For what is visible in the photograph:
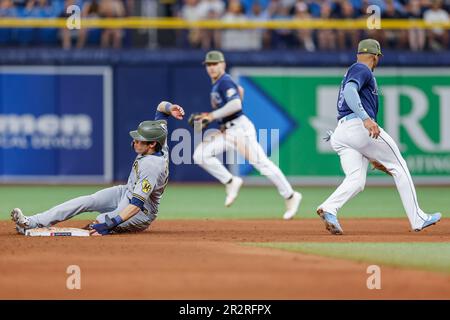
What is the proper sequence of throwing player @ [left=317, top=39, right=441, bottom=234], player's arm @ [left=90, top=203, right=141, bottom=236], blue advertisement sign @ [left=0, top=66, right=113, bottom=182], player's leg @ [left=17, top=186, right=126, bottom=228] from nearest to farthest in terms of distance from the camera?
player's arm @ [left=90, top=203, right=141, bottom=236] → player's leg @ [left=17, top=186, right=126, bottom=228] → throwing player @ [left=317, top=39, right=441, bottom=234] → blue advertisement sign @ [left=0, top=66, right=113, bottom=182]

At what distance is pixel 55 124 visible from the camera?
21641mm

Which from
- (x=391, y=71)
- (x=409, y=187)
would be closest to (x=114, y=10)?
(x=391, y=71)

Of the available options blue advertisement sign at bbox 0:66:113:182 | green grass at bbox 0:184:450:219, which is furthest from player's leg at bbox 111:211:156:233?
blue advertisement sign at bbox 0:66:113:182

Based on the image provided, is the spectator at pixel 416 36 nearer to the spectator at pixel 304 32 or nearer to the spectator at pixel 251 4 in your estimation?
the spectator at pixel 304 32

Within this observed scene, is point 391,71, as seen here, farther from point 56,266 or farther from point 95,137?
point 56,266

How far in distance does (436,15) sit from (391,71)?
1438 millimetres

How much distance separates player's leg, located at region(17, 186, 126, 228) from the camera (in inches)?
439

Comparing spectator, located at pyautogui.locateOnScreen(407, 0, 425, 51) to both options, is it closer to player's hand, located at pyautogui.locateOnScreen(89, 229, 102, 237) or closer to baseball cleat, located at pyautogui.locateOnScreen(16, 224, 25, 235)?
player's hand, located at pyautogui.locateOnScreen(89, 229, 102, 237)

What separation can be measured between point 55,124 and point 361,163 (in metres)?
11.3

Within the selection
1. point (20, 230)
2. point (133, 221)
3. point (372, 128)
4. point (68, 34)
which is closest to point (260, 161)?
point (133, 221)

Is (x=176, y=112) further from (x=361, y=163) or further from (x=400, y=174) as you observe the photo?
(x=400, y=174)

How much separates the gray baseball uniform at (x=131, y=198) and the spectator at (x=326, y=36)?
1092cm

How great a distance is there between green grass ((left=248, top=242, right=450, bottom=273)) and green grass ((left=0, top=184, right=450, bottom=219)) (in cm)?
396

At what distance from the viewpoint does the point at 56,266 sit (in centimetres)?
893
